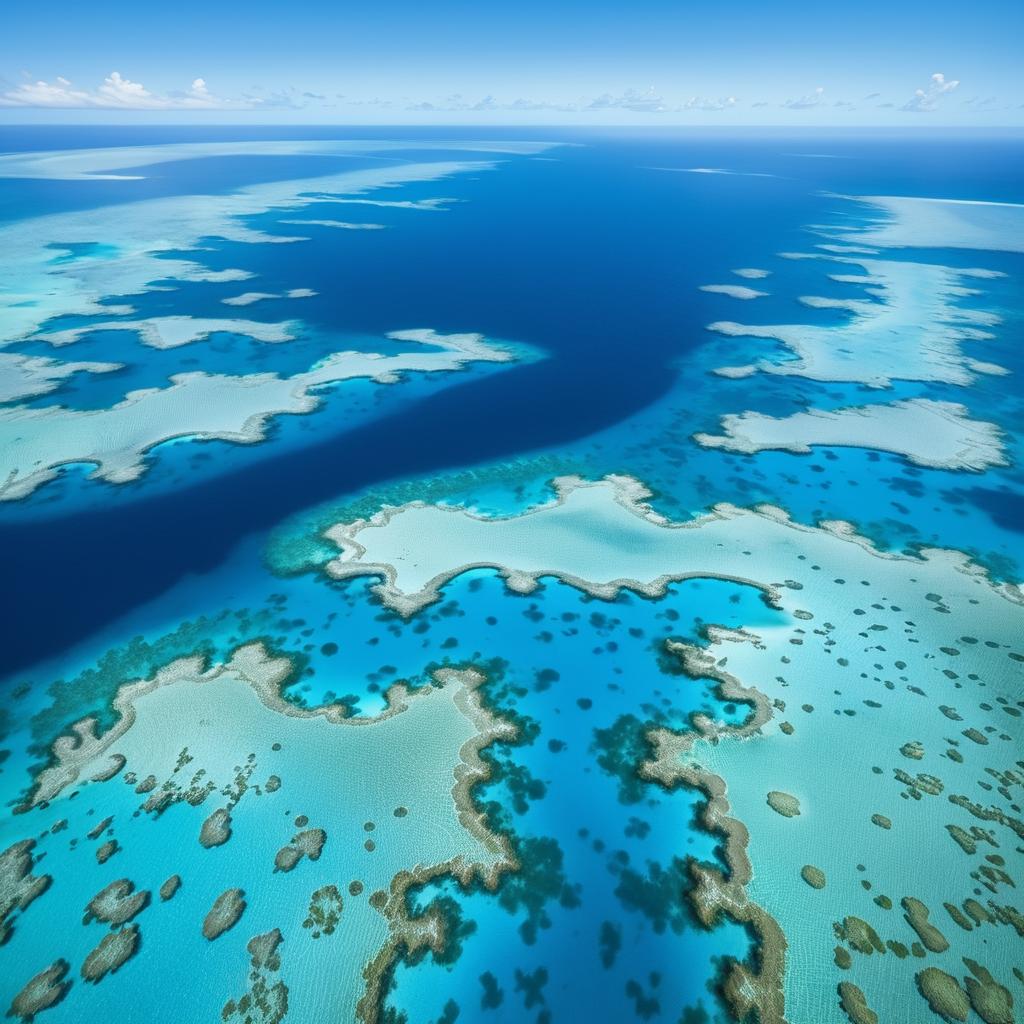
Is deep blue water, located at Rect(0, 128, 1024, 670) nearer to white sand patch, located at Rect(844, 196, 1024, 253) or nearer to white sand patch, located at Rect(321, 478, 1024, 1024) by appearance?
white sand patch, located at Rect(321, 478, 1024, 1024)

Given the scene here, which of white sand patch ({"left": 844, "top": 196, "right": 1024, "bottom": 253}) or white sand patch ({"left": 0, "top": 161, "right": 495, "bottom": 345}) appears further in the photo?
white sand patch ({"left": 844, "top": 196, "right": 1024, "bottom": 253})

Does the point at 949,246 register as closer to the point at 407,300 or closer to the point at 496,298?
the point at 496,298

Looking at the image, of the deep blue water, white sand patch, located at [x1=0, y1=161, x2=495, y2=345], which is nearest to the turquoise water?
the deep blue water

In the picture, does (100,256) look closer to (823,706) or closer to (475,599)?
(475,599)

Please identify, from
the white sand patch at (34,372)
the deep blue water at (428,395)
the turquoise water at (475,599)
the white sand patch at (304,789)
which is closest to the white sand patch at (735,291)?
the deep blue water at (428,395)

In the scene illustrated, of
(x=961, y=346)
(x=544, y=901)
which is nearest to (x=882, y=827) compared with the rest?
(x=544, y=901)

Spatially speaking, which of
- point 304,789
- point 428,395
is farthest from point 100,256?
point 304,789
